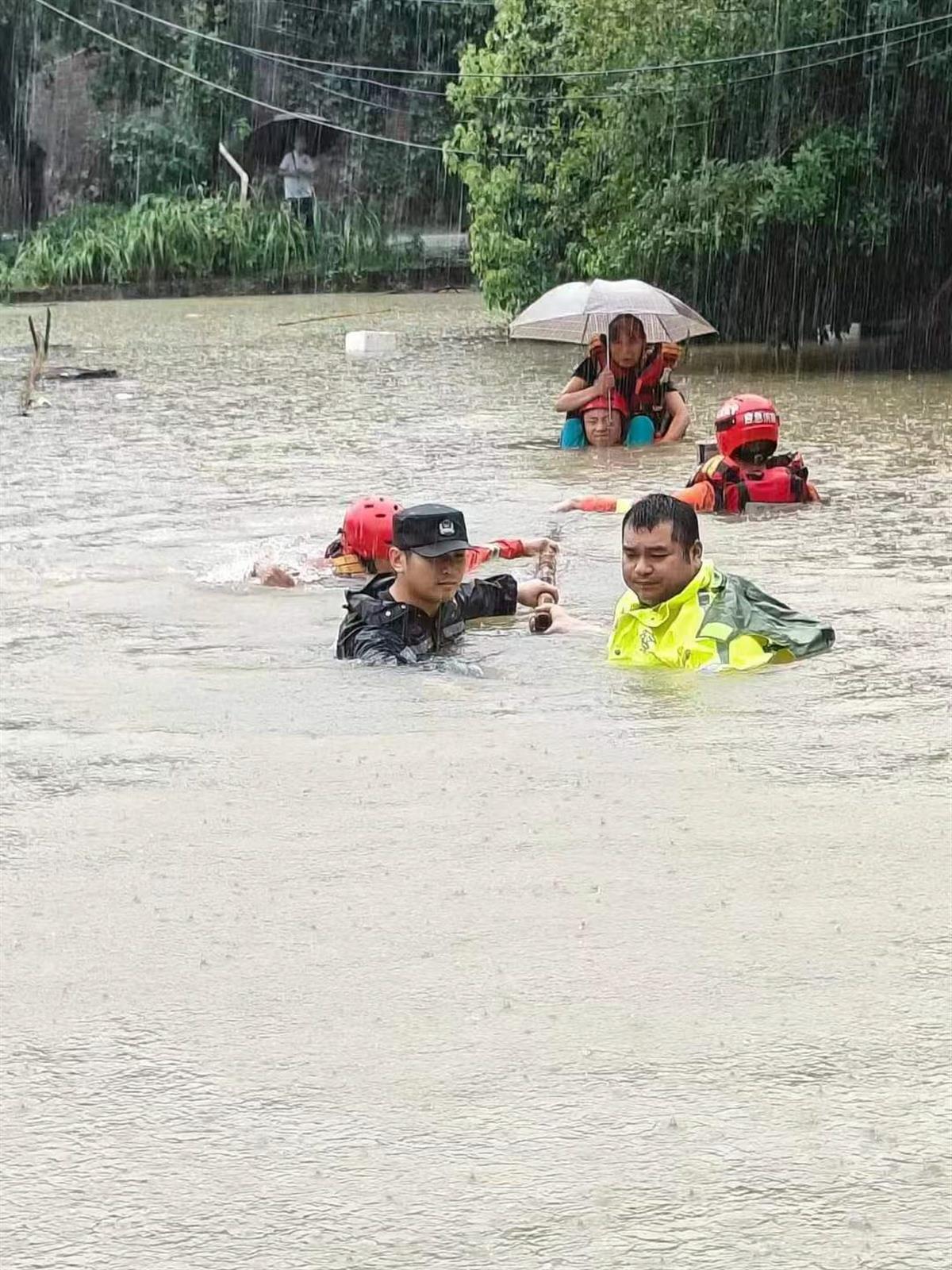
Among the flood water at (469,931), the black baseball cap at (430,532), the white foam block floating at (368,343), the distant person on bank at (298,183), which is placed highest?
the distant person on bank at (298,183)

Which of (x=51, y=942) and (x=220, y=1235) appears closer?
(x=220, y=1235)

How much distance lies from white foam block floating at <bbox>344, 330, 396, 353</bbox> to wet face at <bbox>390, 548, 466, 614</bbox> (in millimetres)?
13692

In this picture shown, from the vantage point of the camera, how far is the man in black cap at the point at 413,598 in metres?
7.95

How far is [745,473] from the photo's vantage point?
1148 cm

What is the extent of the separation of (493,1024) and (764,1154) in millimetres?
776

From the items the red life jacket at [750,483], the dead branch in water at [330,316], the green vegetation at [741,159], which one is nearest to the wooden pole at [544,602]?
the red life jacket at [750,483]

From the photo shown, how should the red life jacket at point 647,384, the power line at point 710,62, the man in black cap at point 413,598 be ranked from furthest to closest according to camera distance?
the power line at point 710,62 → the red life jacket at point 647,384 → the man in black cap at point 413,598

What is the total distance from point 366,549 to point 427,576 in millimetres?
1449

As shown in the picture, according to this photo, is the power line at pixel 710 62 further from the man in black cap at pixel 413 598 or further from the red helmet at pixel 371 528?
the man in black cap at pixel 413 598

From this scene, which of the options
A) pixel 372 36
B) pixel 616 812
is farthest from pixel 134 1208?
pixel 372 36

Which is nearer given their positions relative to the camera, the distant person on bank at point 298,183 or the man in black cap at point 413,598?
the man in black cap at point 413,598

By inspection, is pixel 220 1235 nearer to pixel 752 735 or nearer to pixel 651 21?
pixel 752 735

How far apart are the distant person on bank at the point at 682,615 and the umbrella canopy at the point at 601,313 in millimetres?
6997

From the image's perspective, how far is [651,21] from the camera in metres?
18.9
